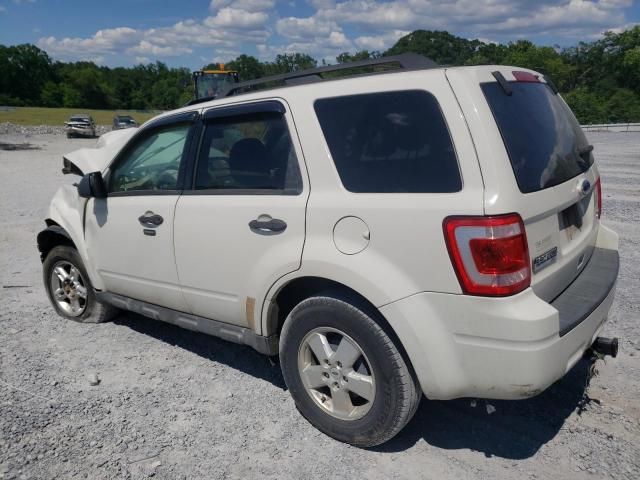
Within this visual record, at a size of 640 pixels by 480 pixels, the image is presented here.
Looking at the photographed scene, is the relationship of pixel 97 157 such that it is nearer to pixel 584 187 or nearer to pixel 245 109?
pixel 245 109

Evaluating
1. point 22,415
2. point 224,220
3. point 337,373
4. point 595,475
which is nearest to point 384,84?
point 224,220

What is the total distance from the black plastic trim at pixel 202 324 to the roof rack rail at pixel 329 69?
153cm

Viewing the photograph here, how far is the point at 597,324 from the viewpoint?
9.45 feet

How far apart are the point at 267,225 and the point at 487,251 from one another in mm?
1239

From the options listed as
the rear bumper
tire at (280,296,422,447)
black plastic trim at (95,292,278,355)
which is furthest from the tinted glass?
the rear bumper

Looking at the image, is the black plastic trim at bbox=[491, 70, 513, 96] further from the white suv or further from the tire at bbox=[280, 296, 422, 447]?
the tire at bbox=[280, 296, 422, 447]

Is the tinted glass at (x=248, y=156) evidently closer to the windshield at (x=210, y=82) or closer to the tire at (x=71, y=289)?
the tire at (x=71, y=289)

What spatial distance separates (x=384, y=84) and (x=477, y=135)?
0.57m

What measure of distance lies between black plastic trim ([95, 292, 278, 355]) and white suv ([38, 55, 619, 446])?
0.01 meters

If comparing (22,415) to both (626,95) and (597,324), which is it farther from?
(626,95)

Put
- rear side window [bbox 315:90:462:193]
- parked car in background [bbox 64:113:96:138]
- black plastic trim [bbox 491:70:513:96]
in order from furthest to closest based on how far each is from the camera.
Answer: parked car in background [bbox 64:113:96:138], black plastic trim [bbox 491:70:513:96], rear side window [bbox 315:90:462:193]

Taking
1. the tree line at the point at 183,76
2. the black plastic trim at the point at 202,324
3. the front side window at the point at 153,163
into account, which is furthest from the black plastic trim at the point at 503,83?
the tree line at the point at 183,76

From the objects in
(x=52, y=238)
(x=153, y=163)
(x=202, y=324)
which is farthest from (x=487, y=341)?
(x=52, y=238)

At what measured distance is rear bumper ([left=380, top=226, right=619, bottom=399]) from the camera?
235 centimetres
